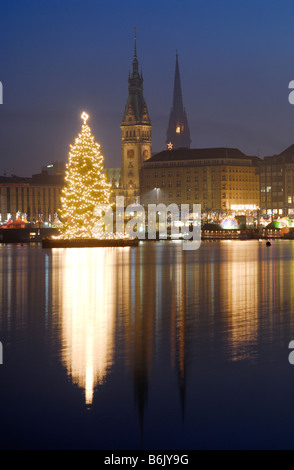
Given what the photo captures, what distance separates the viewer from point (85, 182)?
252 feet

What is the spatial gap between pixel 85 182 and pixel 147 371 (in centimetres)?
6293

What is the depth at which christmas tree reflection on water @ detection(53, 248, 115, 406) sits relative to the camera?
14211 millimetres

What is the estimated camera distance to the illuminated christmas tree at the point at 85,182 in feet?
250

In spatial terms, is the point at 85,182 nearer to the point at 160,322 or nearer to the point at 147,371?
the point at 160,322

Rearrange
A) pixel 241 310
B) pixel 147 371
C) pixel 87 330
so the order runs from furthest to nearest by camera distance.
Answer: pixel 241 310 < pixel 87 330 < pixel 147 371

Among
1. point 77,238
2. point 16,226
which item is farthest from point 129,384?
point 16,226

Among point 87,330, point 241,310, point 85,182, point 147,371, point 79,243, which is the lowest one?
point 147,371

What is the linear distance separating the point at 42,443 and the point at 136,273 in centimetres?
2767

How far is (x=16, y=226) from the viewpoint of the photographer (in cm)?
14712

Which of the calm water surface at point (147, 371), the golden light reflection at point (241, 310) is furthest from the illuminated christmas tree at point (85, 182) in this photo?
the calm water surface at point (147, 371)

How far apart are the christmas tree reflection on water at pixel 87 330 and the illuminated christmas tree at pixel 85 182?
42.3 metres

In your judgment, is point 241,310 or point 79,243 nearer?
point 241,310

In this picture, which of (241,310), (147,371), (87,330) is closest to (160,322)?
(87,330)
